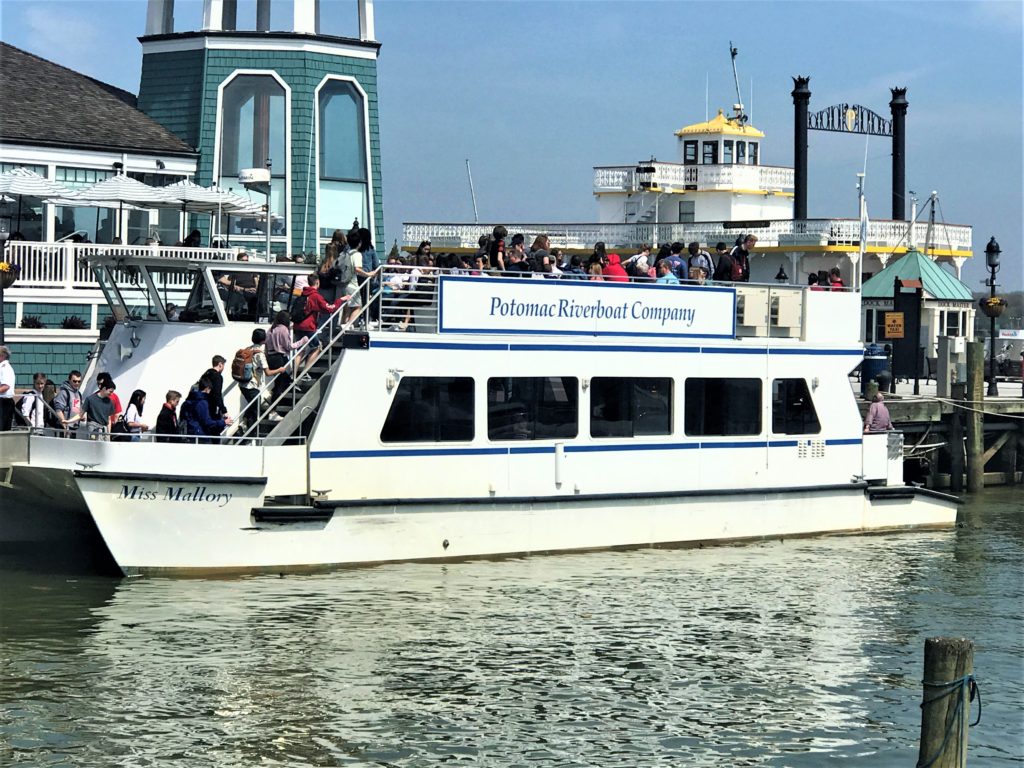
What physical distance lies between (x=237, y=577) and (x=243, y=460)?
1348 mm

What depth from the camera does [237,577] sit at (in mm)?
17297

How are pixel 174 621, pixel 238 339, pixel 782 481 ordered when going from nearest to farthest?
1. pixel 174 621
2. pixel 238 339
3. pixel 782 481

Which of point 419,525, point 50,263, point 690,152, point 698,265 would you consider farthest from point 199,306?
point 690,152

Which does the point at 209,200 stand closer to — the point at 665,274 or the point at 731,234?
the point at 665,274

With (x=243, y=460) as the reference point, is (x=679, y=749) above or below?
below

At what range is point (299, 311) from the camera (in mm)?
18922

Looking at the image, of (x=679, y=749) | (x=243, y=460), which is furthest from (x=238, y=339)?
(x=679, y=749)

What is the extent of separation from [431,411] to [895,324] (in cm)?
Answer: 1810

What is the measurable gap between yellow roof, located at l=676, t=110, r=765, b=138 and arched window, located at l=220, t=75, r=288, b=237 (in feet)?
83.6

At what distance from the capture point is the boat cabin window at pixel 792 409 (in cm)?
2148

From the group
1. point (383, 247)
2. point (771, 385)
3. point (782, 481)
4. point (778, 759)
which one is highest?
point (383, 247)

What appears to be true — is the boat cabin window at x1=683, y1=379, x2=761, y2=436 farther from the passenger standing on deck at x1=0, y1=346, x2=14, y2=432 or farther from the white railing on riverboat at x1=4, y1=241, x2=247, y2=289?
the white railing on riverboat at x1=4, y1=241, x2=247, y2=289

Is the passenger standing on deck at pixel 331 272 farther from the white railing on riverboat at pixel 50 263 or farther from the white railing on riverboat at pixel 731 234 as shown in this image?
the white railing on riverboat at pixel 731 234

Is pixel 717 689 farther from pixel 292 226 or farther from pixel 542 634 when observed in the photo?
pixel 292 226
